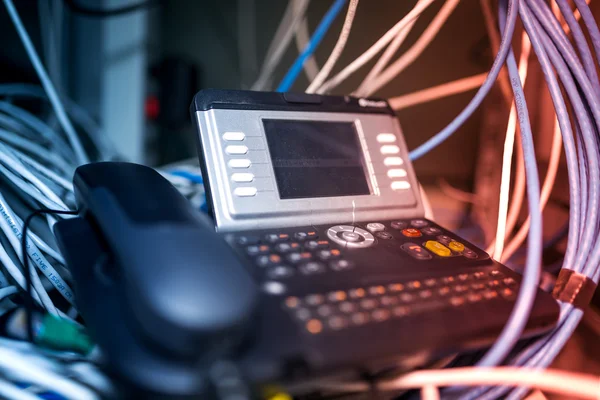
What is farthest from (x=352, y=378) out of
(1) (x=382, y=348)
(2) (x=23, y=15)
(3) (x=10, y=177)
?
(2) (x=23, y=15)

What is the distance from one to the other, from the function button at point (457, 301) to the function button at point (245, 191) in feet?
0.53

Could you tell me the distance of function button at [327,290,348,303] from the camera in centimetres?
27

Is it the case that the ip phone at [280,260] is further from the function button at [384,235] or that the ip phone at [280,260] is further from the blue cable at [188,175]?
the blue cable at [188,175]

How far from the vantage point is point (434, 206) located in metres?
0.69

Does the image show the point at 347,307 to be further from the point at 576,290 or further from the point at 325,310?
the point at 576,290

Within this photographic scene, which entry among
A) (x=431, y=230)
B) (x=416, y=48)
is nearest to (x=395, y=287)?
(x=431, y=230)

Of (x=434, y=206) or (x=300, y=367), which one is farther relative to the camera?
(x=434, y=206)

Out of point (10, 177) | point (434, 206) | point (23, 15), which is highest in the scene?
point (23, 15)

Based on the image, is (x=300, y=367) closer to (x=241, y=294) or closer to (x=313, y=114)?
(x=241, y=294)

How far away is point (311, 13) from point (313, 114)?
0.30 metres

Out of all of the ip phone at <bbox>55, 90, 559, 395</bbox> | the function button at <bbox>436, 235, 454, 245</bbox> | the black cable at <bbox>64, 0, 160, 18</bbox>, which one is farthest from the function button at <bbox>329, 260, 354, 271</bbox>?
the black cable at <bbox>64, 0, 160, 18</bbox>

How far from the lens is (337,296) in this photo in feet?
0.88

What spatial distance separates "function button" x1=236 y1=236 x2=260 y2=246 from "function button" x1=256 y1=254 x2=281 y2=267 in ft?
0.06

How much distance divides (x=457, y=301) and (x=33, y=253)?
31 cm
